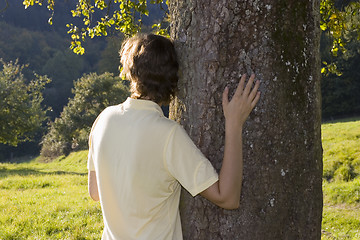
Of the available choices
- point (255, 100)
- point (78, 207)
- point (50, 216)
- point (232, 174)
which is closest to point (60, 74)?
point (78, 207)

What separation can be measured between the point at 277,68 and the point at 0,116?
A: 29187 millimetres

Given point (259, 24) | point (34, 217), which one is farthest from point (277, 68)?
point (34, 217)

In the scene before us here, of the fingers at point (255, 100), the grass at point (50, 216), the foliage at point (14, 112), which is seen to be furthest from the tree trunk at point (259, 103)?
the foliage at point (14, 112)

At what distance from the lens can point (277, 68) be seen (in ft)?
8.84

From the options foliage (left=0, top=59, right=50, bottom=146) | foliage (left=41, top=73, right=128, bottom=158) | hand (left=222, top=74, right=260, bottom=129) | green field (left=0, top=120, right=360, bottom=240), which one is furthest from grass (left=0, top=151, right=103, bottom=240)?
foliage (left=41, top=73, right=128, bottom=158)

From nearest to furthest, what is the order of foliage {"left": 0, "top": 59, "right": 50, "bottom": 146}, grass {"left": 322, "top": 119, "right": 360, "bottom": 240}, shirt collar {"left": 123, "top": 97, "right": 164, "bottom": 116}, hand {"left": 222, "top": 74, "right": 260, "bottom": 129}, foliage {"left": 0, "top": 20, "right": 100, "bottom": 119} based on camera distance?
shirt collar {"left": 123, "top": 97, "right": 164, "bottom": 116} < hand {"left": 222, "top": 74, "right": 260, "bottom": 129} < grass {"left": 322, "top": 119, "right": 360, "bottom": 240} < foliage {"left": 0, "top": 59, "right": 50, "bottom": 146} < foliage {"left": 0, "top": 20, "right": 100, "bottom": 119}

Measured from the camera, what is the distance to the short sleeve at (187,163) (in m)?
2.13

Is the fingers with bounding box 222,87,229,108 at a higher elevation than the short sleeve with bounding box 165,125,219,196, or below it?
higher

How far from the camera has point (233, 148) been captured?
236 cm

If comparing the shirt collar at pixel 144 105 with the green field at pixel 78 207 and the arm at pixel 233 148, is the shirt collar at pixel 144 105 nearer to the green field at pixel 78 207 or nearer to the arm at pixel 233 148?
the arm at pixel 233 148

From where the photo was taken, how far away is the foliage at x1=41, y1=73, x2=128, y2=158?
145ft

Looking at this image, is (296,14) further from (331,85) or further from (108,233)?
(331,85)

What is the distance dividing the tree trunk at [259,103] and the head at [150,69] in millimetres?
368

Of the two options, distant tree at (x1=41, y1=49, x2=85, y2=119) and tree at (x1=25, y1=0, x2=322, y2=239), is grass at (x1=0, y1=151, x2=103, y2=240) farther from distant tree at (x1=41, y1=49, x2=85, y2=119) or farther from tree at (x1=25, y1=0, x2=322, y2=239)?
distant tree at (x1=41, y1=49, x2=85, y2=119)
